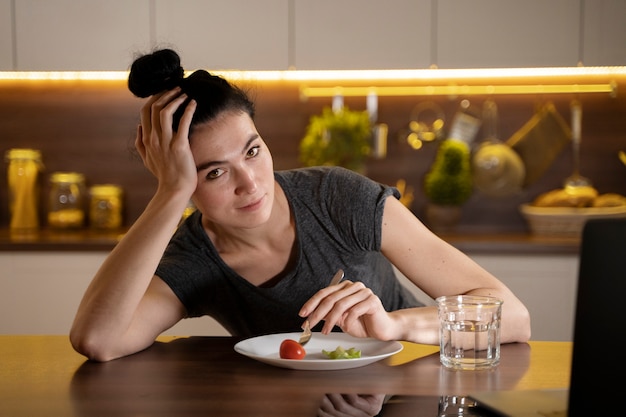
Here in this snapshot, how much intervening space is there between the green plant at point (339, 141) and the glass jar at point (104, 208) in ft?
2.85

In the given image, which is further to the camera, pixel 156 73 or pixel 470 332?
pixel 156 73

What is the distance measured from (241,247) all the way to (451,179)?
1.82m

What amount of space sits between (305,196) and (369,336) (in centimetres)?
48

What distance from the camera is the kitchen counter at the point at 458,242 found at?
313 cm

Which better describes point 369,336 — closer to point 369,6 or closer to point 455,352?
point 455,352

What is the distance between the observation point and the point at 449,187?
3.47 metres

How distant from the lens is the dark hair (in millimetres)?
1671

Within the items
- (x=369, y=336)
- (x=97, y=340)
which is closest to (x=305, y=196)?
(x=369, y=336)

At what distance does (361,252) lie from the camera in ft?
6.01

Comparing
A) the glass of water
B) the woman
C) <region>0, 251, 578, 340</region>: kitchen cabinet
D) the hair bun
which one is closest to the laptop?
the glass of water

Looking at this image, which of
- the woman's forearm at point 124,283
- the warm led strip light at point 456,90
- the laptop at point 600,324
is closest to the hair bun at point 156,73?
the woman's forearm at point 124,283

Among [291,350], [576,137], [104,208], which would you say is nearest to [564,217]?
[576,137]

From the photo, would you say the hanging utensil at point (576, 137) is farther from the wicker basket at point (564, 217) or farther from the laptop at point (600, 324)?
the laptop at point (600, 324)

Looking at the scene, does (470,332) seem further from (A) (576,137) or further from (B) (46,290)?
(A) (576,137)
